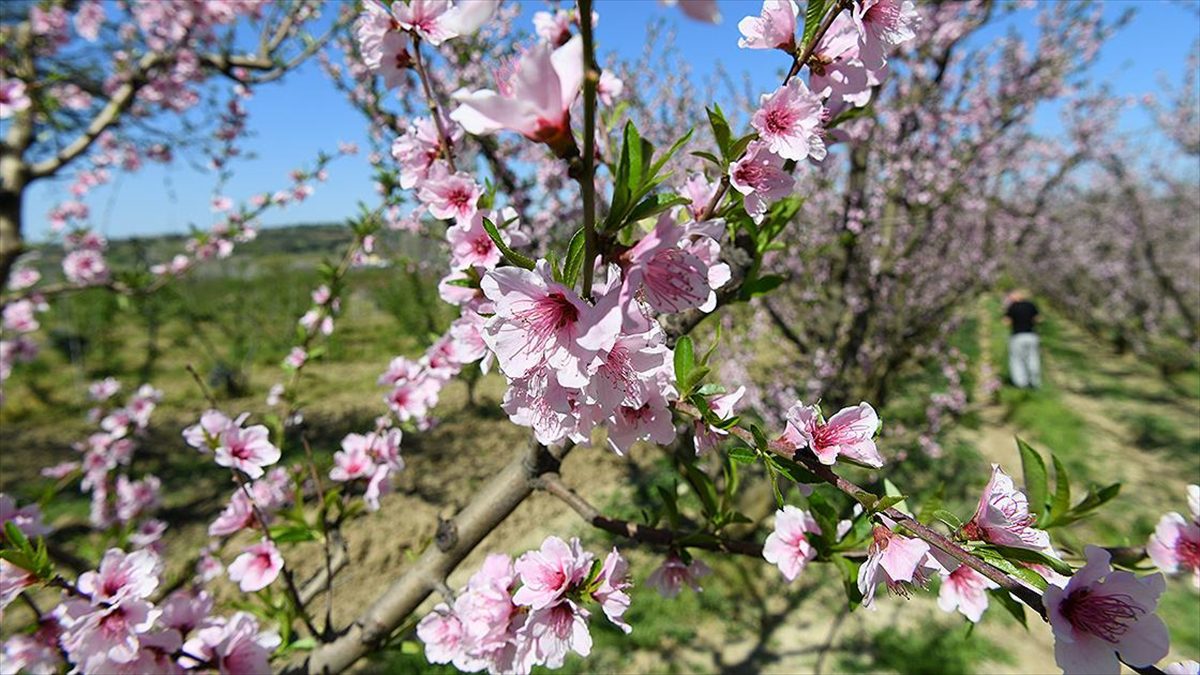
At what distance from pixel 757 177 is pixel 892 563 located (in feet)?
1.89

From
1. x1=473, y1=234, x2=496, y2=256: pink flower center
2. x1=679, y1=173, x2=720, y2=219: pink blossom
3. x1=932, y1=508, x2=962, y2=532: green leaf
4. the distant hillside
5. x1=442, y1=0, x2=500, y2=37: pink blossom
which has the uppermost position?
x1=442, y1=0, x2=500, y2=37: pink blossom

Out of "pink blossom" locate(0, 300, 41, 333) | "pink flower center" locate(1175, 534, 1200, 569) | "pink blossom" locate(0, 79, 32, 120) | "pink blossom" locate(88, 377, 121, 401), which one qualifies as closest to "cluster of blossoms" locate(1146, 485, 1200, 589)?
"pink flower center" locate(1175, 534, 1200, 569)

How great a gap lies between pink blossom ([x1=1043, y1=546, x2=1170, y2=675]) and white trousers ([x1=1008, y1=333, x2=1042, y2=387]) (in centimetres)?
1145

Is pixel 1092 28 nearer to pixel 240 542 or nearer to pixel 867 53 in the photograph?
pixel 867 53

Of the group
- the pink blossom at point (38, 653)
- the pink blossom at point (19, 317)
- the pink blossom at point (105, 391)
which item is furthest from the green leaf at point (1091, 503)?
the pink blossom at point (19, 317)

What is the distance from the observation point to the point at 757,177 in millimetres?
848

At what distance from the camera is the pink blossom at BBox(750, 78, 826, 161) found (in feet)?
2.60

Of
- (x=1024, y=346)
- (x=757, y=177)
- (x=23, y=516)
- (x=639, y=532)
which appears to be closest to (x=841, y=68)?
(x=757, y=177)

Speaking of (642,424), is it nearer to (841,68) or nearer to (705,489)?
(705,489)

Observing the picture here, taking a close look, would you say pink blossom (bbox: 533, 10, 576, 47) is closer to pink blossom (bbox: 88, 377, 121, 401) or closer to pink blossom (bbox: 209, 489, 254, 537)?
pink blossom (bbox: 209, 489, 254, 537)

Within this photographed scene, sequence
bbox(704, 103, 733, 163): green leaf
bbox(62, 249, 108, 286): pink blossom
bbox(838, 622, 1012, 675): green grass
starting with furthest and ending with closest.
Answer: bbox(62, 249, 108, 286): pink blossom, bbox(838, 622, 1012, 675): green grass, bbox(704, 103, 733, 163): green leaf

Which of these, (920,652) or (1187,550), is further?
(920,652)

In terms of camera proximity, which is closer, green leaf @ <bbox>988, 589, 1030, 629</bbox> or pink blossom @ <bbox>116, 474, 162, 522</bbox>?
green leaf @ <bbox>988, 589, 1030, 629</bbox>

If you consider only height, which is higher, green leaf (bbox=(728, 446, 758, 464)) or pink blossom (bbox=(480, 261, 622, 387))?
pink blossom (bbox=(480, 261, 622, 387))
